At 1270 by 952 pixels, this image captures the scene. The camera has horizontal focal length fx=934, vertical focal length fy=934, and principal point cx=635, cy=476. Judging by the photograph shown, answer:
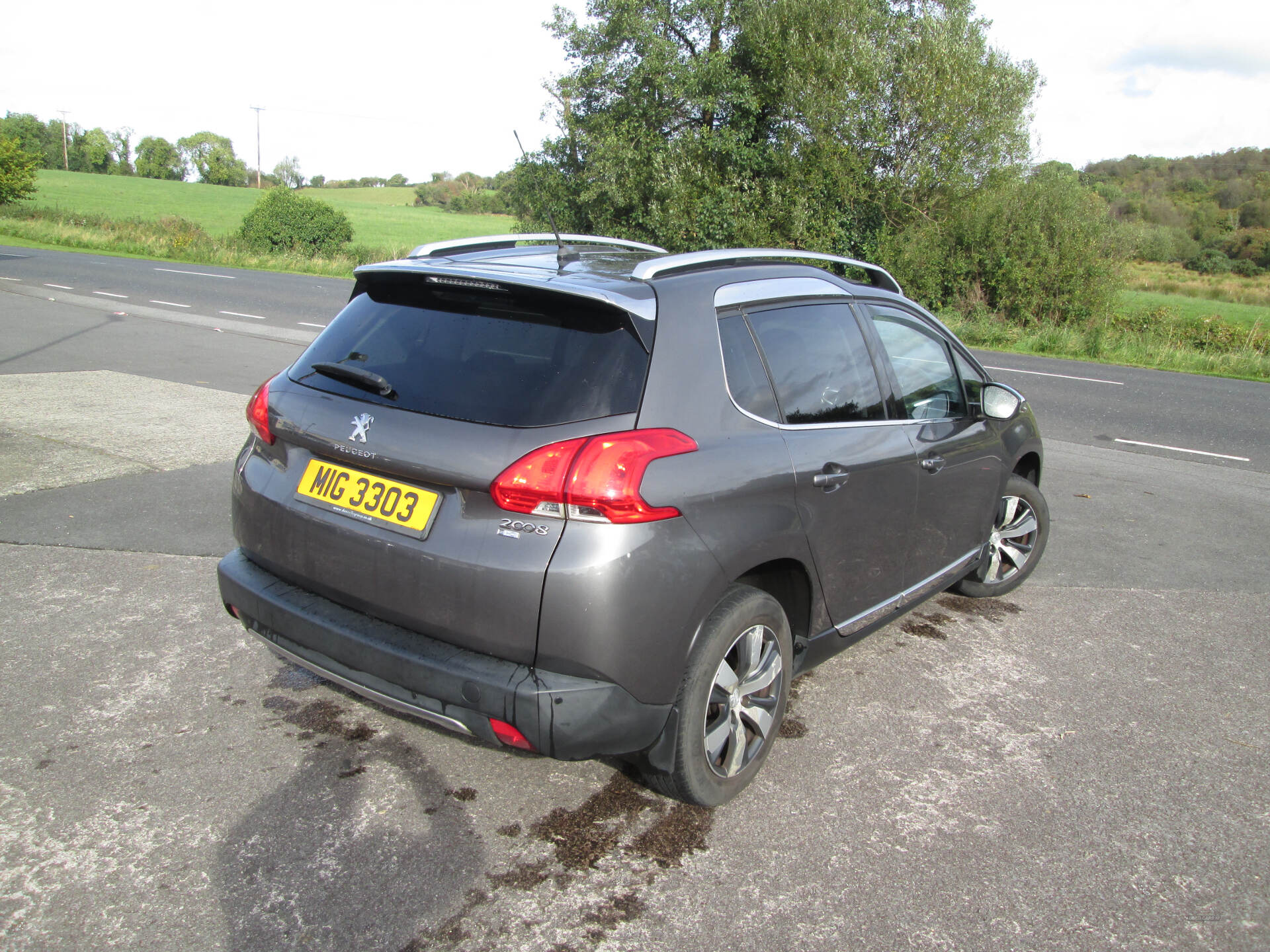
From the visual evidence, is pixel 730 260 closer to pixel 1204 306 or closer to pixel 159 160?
pixel 1204 306

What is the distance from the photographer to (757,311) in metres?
3.22

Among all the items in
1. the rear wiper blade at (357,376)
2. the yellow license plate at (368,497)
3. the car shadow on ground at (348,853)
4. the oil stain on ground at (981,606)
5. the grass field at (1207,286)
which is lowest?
the car shadow on ground at (348,853)

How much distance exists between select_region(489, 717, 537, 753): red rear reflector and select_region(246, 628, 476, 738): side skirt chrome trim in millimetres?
99

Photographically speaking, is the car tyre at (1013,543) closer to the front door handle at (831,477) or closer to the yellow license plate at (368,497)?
the front door handle at (831,477)

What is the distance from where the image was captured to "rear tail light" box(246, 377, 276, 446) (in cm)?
315

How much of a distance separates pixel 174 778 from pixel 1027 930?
102 inches

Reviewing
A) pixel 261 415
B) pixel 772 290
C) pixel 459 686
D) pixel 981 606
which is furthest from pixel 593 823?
pixel 981 606

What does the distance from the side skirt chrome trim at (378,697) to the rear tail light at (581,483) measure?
633 millimetres

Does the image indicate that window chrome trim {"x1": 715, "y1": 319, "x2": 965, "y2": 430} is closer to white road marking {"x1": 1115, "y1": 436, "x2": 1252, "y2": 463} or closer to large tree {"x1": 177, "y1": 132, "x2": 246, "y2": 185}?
white road marking {"x1": 1115, "y1": 436, "x2": 1252, "y2": 463}

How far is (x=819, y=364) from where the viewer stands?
3.41 metres

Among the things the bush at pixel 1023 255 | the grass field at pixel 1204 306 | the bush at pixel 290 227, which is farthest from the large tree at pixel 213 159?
the bush at pixel 1023 255

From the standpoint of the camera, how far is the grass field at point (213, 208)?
55688mm

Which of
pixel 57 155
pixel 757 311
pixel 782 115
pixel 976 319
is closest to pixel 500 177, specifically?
pixel 782 115

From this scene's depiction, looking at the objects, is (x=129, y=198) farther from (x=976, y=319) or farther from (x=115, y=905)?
(x=115, y=905)
